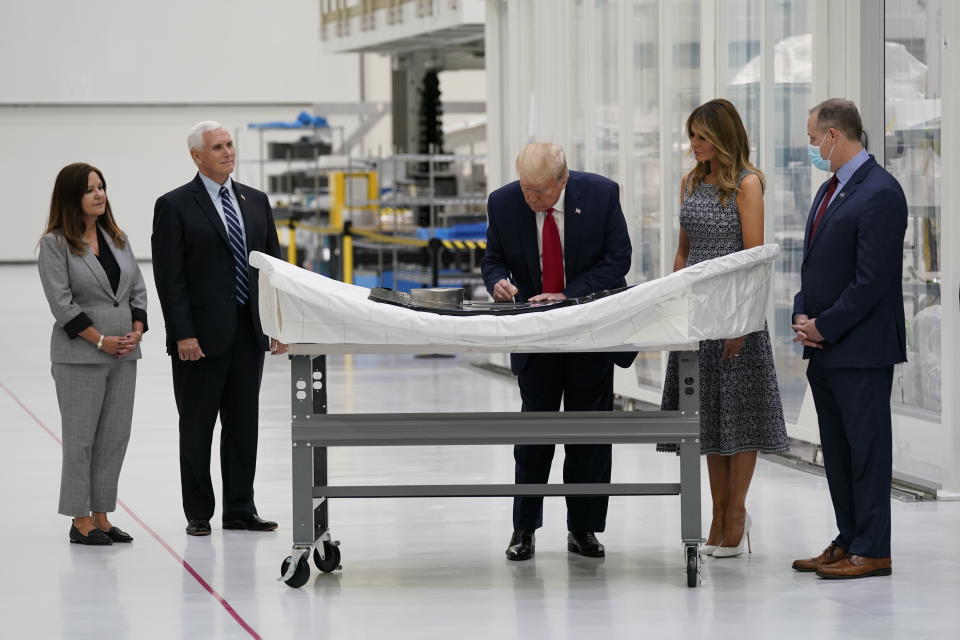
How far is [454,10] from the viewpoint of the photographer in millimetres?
15570

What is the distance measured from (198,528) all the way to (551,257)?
184 cm

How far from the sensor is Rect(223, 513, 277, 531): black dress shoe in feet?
19.1

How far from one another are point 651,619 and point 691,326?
36.7 inches

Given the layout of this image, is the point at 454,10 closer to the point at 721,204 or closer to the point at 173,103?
the point at 721,204

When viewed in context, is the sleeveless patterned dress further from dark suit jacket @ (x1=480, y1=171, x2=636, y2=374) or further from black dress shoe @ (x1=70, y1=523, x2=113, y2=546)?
black dress shoe @ (x1=70, y1=523, x2=113, y2=546)

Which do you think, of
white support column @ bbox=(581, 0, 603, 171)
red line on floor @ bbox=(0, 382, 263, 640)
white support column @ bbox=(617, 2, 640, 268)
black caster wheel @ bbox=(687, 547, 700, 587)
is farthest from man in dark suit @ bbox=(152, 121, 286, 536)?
white support column @ bbox=(581, 0, 603, 171)

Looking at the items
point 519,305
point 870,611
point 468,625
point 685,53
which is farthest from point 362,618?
point 685,53

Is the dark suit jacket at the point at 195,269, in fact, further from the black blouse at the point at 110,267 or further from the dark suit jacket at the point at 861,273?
the dark suit jacket at the point at 861,273

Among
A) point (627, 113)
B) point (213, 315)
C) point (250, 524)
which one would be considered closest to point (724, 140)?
point (213, 315)

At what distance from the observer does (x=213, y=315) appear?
563 cm

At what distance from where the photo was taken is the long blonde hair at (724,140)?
4914mm

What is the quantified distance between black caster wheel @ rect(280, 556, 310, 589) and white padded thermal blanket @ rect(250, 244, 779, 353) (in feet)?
2.43

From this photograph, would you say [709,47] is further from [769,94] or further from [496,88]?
[496,88]

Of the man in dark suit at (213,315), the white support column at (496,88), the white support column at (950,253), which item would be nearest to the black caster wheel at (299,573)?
the man in dark suit at (213,315)
